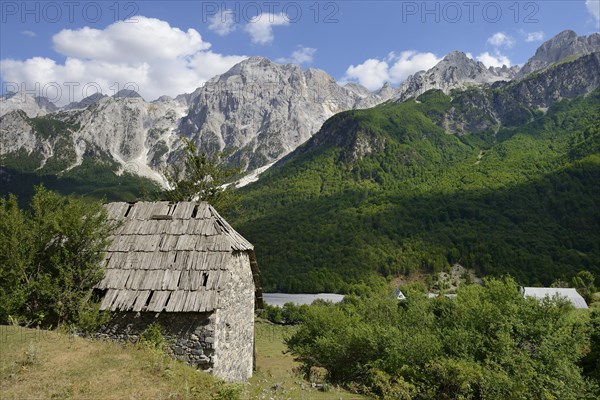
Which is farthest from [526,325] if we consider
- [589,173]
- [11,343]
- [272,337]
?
[589,173]

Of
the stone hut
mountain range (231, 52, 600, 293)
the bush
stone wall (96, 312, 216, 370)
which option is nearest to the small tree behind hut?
the stone hut

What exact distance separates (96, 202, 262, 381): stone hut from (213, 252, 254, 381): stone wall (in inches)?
1.5

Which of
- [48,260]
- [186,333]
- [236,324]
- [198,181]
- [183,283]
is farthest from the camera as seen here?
[198,181]

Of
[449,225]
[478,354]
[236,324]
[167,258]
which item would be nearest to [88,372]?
[167,258]

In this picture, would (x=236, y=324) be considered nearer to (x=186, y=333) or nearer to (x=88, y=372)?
(x=186, y=333)

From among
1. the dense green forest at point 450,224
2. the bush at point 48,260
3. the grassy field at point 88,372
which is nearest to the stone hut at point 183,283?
the bush at point 48,260

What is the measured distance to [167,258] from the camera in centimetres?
1694

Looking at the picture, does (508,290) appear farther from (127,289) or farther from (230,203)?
(127,289)

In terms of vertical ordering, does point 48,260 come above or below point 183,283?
above

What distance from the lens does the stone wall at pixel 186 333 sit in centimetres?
1539

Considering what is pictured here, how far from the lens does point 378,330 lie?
25484 millimetres

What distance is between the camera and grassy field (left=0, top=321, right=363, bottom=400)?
36.3 feet

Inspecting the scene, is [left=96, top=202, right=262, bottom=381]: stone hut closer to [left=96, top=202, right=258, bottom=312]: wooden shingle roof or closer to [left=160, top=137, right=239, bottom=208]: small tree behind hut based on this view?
[left=96, top=202, right=258, bottom=312]: wooden shingle roof

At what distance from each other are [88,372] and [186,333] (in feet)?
12.7
